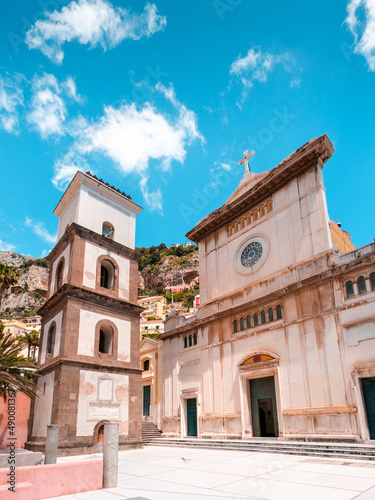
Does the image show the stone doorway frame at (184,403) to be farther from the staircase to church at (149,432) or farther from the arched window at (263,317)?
the arched window at (263,317)

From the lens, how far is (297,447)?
1603 cm

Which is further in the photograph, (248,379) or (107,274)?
(107,274)

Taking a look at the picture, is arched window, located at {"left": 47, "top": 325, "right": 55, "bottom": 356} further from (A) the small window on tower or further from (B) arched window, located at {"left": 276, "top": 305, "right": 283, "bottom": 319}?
(A) the small window on tower

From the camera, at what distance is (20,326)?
101125 millimetres

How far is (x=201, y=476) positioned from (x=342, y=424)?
352 inches

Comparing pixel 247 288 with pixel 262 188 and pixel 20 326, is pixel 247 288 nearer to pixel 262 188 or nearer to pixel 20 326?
pixel 262 188

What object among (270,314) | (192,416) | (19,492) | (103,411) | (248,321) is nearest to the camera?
(19,492)

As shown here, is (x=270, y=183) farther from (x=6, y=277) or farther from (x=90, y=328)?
(x=6, y=277)

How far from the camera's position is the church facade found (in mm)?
17281

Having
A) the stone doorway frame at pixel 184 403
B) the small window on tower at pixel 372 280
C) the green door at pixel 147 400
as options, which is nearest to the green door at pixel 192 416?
the stone doorway frame at pixel 184 403

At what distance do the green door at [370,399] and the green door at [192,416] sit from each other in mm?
11891

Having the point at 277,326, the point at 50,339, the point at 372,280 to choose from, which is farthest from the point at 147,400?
the point at 372,280

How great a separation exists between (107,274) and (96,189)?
6068 mm

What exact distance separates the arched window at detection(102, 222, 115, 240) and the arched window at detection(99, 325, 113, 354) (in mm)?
6555
